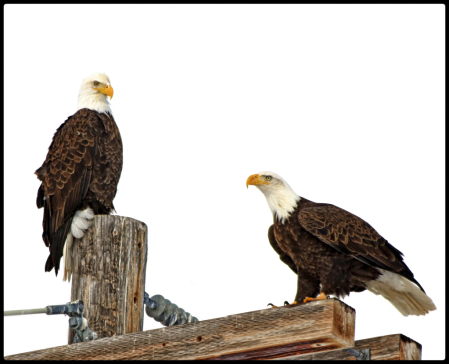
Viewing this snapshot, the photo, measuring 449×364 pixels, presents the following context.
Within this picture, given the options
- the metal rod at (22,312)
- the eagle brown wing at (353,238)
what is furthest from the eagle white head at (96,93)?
the metal rod at (22,312)

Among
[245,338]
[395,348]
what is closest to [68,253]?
[245,338]

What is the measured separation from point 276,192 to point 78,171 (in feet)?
5.17

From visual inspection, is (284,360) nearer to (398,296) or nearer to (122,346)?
(122,346)

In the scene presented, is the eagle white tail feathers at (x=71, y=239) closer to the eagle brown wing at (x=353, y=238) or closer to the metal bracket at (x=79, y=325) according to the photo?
the metal bracket at (x=79, y=325)

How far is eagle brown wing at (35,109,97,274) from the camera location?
4637mm

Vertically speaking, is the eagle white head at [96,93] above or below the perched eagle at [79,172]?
above

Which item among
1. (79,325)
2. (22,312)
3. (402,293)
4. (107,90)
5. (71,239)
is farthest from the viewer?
(107,90)

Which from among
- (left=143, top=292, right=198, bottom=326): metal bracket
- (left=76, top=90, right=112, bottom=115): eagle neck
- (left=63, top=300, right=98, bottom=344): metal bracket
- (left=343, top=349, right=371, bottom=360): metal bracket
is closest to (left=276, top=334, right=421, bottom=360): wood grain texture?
(left=343, top=349, right=371, bottom=360): metal bracket

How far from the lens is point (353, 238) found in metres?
5.00

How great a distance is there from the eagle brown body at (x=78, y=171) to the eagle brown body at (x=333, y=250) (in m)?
1.43

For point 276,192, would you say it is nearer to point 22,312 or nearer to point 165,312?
point 165,312

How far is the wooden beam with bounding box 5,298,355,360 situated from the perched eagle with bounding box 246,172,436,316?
2.05 meters

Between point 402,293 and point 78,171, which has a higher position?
point 78,171

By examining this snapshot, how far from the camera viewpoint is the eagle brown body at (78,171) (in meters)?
A: 4.89
